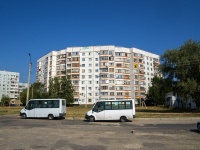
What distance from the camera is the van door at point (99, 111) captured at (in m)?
24.2

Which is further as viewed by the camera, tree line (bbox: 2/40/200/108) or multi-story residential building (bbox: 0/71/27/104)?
multi-story residential building (bbox: 0/71/27/104)

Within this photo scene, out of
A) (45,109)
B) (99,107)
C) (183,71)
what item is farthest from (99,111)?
(183,71)

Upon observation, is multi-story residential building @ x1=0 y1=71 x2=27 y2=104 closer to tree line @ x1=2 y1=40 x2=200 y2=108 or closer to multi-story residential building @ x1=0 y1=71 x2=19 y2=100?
multi-story residential building @ x1=0 y1=71 x2=19 y2=100

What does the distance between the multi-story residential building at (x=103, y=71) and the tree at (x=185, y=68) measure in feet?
181

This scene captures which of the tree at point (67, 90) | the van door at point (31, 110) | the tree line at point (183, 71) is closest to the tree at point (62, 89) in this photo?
the tree at point (67, 90)

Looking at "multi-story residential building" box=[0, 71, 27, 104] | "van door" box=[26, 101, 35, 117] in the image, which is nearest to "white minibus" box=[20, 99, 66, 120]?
"van door" box=[26, 101, 35, 117]

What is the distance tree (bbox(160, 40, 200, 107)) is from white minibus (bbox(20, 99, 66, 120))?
1946 cm

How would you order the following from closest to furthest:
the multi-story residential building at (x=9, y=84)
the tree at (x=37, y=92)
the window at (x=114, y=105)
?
the window at (x=114, y=105) → the tree at (x=37, y=92) → the multi-story residential building at (x=9, y=84)

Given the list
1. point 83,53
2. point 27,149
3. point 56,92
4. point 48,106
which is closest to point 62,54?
point 83,53

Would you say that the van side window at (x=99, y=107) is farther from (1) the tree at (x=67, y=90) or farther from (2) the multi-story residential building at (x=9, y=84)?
(2) the multi-story residential building at (x=9, y=84)

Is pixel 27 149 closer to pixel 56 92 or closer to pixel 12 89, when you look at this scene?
pixel 56 92

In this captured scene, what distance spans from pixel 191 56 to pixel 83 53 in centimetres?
6799

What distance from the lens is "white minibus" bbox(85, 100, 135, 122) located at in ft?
78.3

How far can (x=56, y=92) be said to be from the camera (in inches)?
3258
